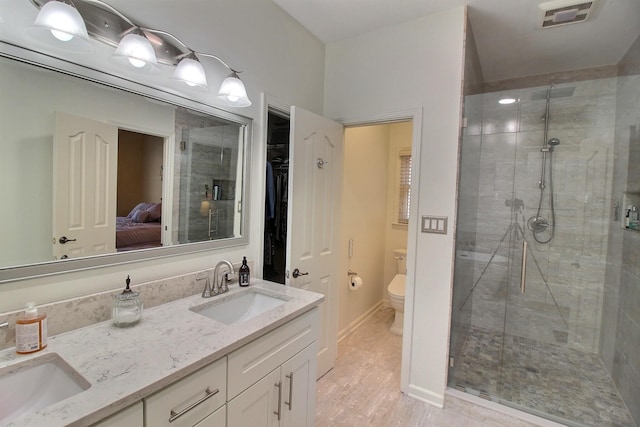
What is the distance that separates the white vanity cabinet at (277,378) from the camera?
3.70ft

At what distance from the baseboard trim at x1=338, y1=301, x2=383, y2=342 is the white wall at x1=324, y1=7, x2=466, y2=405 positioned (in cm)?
92

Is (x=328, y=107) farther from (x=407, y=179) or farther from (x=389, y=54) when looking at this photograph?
(x=407, y=179)

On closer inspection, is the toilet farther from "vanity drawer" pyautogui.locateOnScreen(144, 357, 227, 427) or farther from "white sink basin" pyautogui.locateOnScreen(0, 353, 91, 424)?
"white sink basin" pyautogui.locateOnScreen(0, 353, 91, 424)

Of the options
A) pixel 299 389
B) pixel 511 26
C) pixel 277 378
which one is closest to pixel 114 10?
pixel 277 378

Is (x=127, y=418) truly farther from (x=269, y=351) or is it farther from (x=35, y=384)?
(x=269, y=351)

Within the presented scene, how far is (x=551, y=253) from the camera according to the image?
2.74 metres

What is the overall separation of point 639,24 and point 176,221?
3.22 m

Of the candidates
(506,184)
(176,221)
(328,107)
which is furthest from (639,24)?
(176,221)

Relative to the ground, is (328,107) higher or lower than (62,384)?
higher

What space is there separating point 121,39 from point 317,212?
1.47m

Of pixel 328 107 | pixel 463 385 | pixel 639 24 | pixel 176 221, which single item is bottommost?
pixel 463 385

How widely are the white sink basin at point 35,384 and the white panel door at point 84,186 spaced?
0.38 metres

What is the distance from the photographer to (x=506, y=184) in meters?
2.79

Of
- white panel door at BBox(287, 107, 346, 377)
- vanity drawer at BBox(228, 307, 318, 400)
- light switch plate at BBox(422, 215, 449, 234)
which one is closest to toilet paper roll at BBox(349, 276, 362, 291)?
white panel door at BBox(287, 107, 346, 377)
